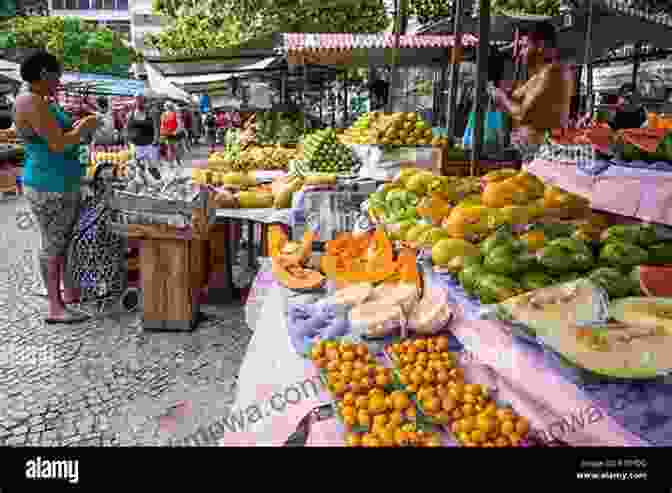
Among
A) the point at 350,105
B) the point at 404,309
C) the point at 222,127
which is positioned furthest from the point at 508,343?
the point at 222,127

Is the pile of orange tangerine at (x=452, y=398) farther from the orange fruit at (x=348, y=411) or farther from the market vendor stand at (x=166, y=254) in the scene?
the market vendor stand at (x=166, y=254)

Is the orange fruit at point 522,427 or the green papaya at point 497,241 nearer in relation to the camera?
the orange fruit at point 522,427

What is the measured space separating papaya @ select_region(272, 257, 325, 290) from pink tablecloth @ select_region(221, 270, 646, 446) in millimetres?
196

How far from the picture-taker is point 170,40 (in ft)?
78.1

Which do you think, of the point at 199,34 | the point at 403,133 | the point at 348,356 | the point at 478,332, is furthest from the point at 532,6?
the point at 348,356

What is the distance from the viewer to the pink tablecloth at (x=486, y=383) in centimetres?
161

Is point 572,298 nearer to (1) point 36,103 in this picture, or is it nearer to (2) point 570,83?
(2) point 570,83

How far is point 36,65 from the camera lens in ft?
13.4

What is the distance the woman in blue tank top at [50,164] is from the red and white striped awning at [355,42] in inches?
290

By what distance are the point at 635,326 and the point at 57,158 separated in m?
4.18

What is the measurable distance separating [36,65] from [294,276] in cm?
269

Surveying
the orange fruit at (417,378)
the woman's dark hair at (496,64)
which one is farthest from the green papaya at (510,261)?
the woman's dark hair at (496,64)

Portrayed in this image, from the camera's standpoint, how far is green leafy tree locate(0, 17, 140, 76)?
38094 mm

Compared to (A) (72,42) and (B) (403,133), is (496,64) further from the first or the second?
(A) (72,42)
